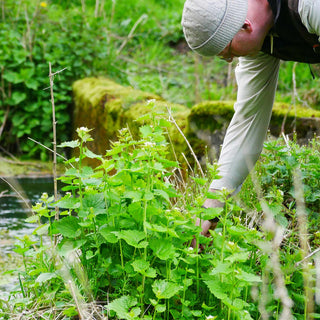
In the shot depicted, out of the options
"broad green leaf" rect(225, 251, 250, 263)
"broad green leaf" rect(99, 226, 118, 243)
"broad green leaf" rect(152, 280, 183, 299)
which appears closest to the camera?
"broad green leaf" rect(225, 251, 250, 263)

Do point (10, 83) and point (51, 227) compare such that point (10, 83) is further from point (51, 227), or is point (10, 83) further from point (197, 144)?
point (51, 227)

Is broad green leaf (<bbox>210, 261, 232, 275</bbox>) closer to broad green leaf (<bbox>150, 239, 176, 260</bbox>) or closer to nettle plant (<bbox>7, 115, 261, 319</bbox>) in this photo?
nettle plant (<bbox>7, 115, 261, 319</bbox>)

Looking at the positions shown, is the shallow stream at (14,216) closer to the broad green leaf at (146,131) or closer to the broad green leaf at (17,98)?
the broad green leaf at (17,98)

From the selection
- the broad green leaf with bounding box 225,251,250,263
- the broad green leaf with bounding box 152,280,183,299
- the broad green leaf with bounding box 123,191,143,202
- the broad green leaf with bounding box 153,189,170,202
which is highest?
the broad green leaf with bounding box 123,191,143,202

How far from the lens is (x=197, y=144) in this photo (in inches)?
173

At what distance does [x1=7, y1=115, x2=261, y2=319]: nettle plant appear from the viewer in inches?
82.7

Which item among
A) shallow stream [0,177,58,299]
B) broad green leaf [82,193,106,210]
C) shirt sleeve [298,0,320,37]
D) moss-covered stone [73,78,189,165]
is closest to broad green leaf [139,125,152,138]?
broad green leaf [82,193,106,210]

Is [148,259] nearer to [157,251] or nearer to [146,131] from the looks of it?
[157,251]

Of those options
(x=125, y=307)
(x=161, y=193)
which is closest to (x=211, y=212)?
(x=161, y=193)

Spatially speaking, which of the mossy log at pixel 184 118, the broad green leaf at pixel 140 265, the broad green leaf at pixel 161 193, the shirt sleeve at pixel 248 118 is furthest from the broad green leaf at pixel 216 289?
the mossy log at pixel 184 118

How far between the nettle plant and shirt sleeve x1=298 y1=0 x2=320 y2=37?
25.4 inches

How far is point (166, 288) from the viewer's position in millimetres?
2096

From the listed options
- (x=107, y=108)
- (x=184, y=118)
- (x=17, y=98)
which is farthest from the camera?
(x=17, y=98)

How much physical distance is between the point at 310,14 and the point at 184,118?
2.53 meters
